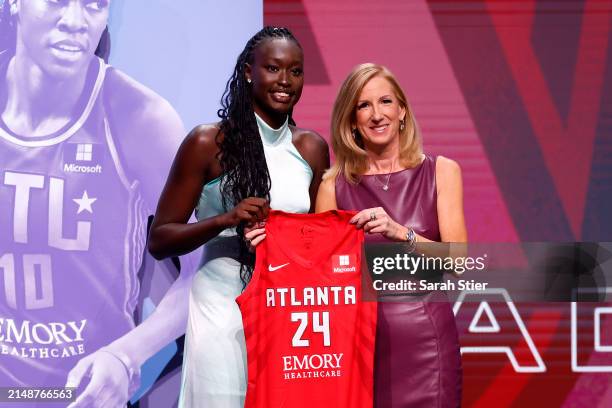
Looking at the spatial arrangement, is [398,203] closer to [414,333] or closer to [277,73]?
[414,333]

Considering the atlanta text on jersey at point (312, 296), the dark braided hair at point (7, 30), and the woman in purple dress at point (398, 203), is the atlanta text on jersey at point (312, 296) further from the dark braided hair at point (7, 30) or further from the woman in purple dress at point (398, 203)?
the dark braided hair at point (7, 30)

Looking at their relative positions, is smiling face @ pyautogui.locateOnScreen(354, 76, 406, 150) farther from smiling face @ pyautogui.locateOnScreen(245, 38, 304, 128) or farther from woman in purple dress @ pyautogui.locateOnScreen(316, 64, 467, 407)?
smiling face @ pyautogui.locateOnScreen(245, 38, 304, 128)

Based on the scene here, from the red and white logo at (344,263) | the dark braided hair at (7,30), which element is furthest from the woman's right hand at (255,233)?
the dark braided hair at (7,30)

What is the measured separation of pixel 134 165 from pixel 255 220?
130cm

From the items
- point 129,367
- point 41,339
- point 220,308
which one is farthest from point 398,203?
point 41,339

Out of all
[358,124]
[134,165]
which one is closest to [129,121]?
[134,165]

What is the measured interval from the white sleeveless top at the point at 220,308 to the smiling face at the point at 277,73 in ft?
0.34

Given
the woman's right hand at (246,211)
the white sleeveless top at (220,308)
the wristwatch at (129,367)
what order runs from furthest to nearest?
the wristwatch at (129,367), the white sleeveless top at (220,308), the woman's right hand at (246,211)

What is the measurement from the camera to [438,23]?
3676mm

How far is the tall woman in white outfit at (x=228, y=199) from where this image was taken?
2.41 m

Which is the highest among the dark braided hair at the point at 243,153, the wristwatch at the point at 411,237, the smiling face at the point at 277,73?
the smiling face at the point at 277,73

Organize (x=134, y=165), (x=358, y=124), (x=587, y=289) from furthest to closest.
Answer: (x=587, y=289)
(x=134, y=165)
(x=358, y=124)

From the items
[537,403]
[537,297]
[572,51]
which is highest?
[572,51]

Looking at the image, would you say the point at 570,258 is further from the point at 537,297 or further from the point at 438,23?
the point at 438,23
